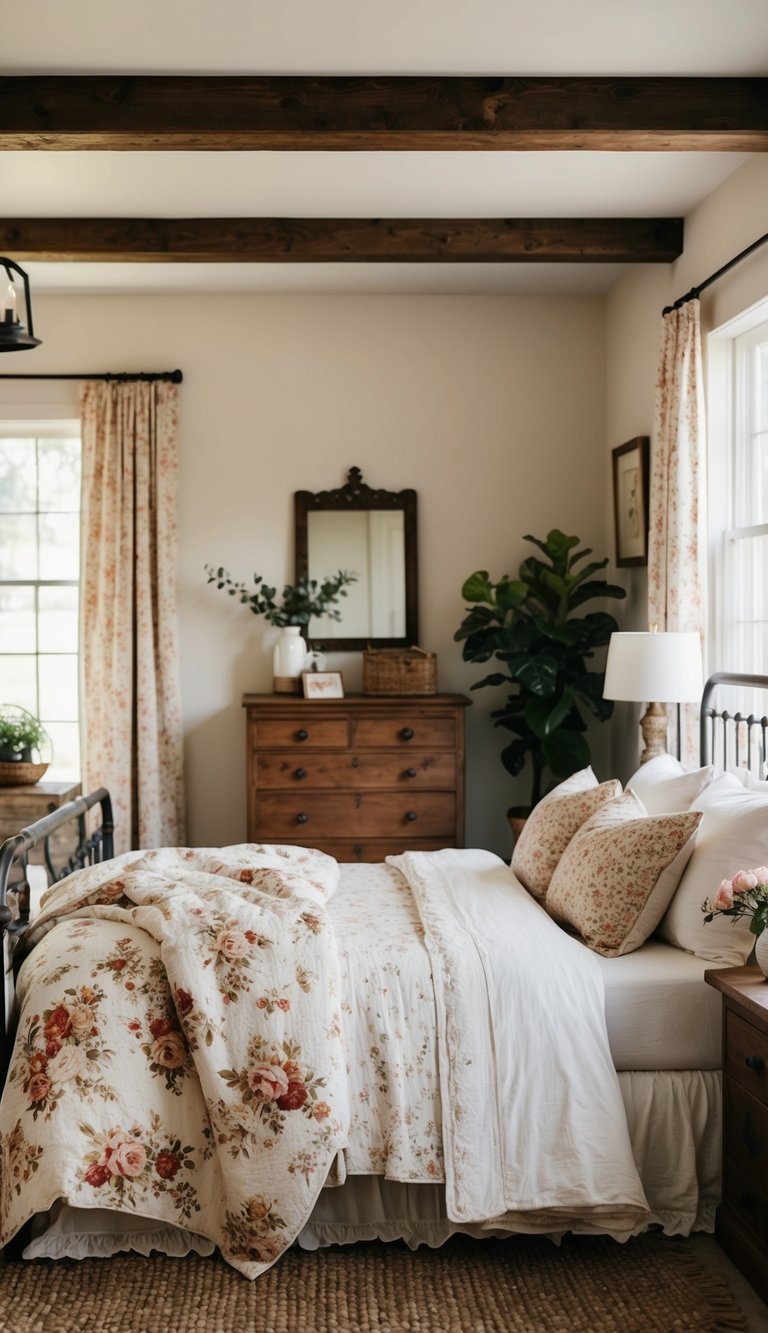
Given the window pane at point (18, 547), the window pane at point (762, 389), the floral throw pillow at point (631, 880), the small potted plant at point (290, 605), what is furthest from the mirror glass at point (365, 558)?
the floral throw pillow at point (631, 880)

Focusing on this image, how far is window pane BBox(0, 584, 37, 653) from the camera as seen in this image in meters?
5.45

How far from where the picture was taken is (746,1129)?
2.26 metres

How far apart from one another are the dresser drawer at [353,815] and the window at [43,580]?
128cm

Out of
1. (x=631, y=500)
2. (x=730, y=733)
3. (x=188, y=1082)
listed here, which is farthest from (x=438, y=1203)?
(x=631, y=500)

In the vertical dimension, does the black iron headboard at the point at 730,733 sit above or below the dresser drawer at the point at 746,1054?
above

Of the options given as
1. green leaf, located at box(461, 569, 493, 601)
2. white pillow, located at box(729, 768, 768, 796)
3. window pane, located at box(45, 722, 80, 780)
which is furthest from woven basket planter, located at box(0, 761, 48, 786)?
white pillow, located at box(729, 768, 768, 796)

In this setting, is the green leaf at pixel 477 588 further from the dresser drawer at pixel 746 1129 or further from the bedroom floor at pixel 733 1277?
the bedroom floor at pixel 733 1277

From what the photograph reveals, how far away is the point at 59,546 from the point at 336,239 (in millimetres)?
2103

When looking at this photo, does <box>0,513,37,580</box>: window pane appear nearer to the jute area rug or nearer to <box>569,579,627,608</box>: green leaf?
<box>569,579,627,608</box>: green leaf

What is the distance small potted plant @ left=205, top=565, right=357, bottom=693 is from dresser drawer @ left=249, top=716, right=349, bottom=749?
0.35 m

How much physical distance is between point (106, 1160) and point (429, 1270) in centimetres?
73

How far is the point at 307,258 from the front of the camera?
4.44 m

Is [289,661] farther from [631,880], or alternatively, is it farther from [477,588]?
[631,880]

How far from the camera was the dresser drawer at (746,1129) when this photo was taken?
218cm
